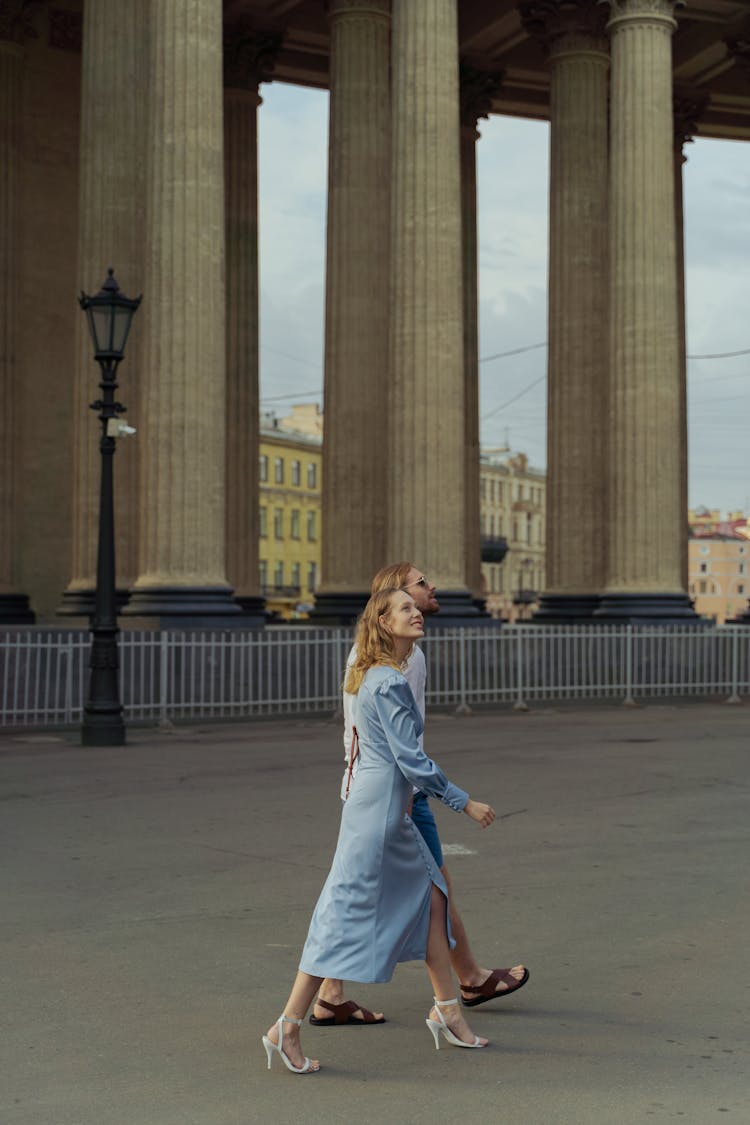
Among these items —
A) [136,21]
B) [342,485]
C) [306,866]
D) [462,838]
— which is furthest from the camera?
[342,485]

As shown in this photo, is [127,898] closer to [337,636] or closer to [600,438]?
[337,636]

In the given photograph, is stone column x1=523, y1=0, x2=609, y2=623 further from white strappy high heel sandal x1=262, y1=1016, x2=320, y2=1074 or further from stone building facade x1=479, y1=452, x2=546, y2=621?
stone building facade x1=479, y1=452, x2=546, y2=621

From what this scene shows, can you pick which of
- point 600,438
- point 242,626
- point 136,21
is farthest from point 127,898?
point 600,438

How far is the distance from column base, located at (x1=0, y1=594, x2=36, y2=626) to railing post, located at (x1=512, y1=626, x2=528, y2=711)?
37.4ft

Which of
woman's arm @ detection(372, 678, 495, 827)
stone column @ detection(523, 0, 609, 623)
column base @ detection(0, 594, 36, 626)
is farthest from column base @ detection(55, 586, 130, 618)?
woman's arm @ detection(372, 678, 495, 827)

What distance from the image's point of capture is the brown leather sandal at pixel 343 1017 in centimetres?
827

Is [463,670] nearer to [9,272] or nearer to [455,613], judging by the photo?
[455,613]

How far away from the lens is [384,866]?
25.0ft

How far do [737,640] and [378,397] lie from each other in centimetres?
962

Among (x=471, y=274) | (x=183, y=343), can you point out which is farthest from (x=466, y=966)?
(x=471, y=274)

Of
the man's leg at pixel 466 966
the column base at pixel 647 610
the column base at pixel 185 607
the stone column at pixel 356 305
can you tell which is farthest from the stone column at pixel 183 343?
the man's leg at pixel 466 966

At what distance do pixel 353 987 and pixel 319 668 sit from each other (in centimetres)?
2088

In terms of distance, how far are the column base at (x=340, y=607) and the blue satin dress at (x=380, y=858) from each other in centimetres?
2998

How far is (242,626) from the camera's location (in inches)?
1166
